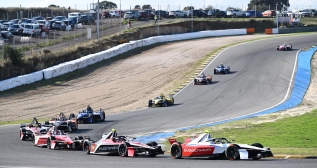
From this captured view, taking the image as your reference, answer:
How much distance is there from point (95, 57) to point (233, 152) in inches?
1565

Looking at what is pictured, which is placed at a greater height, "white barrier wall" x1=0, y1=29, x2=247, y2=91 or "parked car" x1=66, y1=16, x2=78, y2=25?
"parked car" x1=66, y1=16, x2=78, y2=25

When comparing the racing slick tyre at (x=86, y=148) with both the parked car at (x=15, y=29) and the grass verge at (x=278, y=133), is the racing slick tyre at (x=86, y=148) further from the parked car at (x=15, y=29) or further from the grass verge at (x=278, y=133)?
the parked car at (x=15, y=29)

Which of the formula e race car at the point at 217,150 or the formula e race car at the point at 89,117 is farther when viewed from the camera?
the formula e race car at the point at 89,117

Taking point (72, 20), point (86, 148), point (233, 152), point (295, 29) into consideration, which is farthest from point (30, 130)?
point (295, 29)

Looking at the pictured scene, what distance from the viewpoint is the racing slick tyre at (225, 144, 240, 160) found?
67.2 feet

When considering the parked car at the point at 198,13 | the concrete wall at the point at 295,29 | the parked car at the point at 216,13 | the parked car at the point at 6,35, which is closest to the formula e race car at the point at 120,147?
the parked car at the point at 6,35

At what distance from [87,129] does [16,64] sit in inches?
800

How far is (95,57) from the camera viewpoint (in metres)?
59.1

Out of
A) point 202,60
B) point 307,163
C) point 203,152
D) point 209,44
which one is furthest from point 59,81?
point 307,163

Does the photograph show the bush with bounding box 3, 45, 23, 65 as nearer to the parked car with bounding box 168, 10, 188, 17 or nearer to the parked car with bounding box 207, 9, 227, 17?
the parked car with bounding box 168, 10, 188, 17

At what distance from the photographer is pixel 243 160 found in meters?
20.4

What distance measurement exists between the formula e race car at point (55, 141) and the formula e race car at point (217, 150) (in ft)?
16.5

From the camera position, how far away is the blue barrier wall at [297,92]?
28950mm

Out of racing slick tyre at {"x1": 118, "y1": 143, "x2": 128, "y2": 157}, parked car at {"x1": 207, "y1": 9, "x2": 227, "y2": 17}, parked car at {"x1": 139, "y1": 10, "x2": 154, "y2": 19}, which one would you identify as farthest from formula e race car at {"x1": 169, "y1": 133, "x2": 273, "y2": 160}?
parked car at {"x1": 207, "y1": 9, "x2": 227, "y2": 17}
